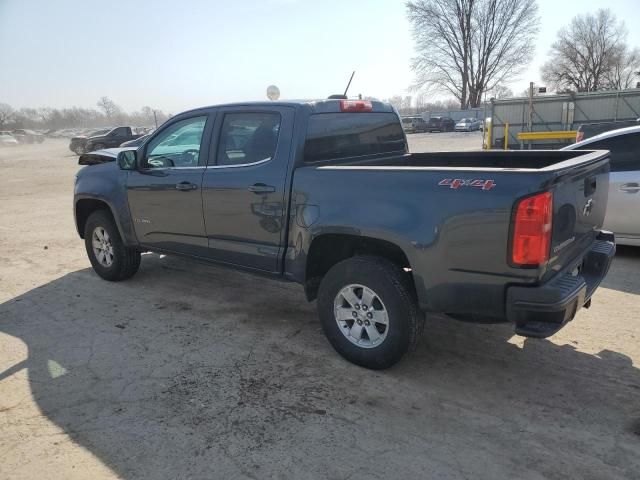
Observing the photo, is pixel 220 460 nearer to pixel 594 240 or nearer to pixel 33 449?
pixel 33 449

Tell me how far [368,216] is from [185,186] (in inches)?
78.6

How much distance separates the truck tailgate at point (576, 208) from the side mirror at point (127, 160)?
385 centimetres

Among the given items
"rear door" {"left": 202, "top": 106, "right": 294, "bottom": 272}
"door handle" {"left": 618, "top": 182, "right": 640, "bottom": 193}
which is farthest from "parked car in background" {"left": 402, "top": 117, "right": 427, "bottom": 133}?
"rear door" {"left": 202, "top": 106, "right": 294, "bottom": 272}

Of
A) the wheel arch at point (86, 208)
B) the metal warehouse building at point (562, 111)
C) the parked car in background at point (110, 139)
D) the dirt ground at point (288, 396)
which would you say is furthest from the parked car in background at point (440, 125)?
the wheel arch at point (86, 208)

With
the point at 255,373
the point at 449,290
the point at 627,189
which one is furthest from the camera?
the point at 627,189

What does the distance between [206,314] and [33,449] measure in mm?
2063

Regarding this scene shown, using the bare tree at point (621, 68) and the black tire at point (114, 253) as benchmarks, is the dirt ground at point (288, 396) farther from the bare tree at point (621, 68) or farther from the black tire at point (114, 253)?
the bare tree at point (621, 68)

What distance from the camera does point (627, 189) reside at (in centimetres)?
574

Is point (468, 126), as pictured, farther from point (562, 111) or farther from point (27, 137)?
point (27, 137)

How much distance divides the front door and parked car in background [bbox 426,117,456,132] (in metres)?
46.0

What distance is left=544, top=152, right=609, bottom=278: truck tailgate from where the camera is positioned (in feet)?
9.52

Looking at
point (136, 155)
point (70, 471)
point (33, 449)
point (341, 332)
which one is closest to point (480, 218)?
point (341, 332)

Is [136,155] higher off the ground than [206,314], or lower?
higher

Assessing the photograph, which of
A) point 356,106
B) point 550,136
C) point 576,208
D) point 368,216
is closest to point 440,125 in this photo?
point 550,136
